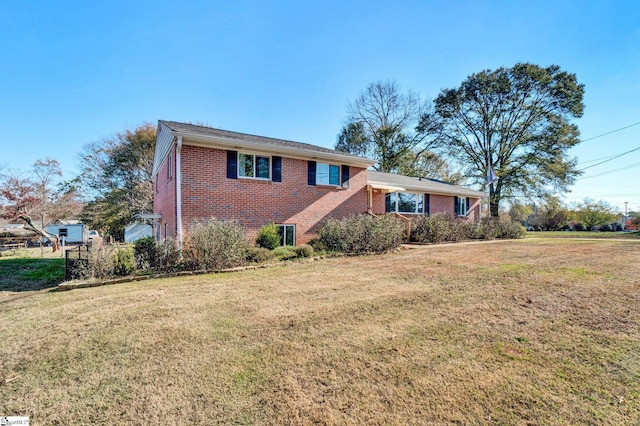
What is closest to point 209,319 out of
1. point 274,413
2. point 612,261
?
point 274,413

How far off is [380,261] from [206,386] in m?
7.61

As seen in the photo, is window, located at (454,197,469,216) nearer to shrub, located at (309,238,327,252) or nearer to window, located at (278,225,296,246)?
shrub, located at (309,238,327,252)

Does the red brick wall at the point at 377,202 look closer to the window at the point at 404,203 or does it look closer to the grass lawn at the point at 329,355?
the window at the point at 404,203

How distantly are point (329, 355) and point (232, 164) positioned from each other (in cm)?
948


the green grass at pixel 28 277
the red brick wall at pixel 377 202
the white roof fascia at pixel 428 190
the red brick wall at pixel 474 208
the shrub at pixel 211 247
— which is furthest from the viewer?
the red brick wall at pixel 474 208

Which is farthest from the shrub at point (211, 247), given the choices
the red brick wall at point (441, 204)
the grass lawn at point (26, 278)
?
the red brick wall at point (441, 204)

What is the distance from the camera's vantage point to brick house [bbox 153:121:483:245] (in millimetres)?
10414

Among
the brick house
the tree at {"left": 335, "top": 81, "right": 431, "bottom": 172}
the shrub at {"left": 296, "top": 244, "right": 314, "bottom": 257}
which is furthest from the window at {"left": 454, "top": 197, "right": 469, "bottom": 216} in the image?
the shrub at {"left": 296, "top": 244, "right": 314, "bottom": 257}

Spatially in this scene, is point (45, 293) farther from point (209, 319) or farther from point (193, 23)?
point (193, 23)

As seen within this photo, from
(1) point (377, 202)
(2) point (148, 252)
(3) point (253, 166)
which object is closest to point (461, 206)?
(1) point (377, 202)

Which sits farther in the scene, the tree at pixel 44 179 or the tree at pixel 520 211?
the tree at pixel 520 211

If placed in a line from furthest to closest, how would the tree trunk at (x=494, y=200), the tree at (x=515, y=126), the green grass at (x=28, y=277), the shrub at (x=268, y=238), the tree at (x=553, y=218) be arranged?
the tree at (x=553, y=218)
the tree trunk at (x=494, y=200)
the tree at (x=515, y=126)
the shrub at (x=268, y=238)
the green grass at (x=28, y=277)

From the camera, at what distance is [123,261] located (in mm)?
7938

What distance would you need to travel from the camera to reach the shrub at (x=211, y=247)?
8.23 metres
